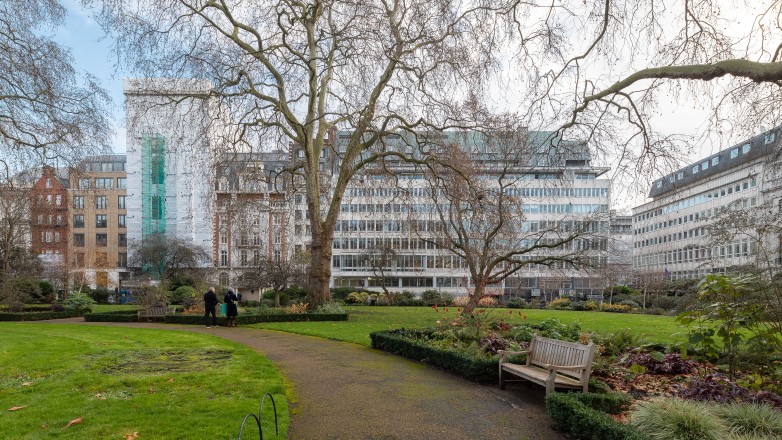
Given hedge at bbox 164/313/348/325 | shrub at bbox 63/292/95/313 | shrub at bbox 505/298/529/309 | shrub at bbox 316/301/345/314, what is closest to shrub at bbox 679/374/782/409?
hedge at bbox 164/313/348/325

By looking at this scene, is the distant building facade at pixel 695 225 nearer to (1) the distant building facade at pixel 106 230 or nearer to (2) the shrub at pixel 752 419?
(2) the shrub at pixel 752 419

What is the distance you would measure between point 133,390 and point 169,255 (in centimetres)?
5950

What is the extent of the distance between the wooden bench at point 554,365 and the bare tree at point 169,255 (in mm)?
53869

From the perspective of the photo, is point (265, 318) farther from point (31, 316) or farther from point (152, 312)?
point (31, 316)

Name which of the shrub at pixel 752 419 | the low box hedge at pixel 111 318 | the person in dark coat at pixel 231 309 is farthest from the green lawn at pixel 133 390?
the low box hedge at pixel 111 318

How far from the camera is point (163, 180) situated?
75.4 m

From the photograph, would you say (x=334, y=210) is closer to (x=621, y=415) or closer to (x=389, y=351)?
(x=389, y=351)

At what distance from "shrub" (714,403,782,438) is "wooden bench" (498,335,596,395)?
1.81m

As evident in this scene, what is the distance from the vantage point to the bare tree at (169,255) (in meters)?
60.2

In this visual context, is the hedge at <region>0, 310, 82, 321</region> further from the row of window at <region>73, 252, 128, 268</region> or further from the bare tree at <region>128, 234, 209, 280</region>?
the row of window at <region>73, 252, 128, 268</region>

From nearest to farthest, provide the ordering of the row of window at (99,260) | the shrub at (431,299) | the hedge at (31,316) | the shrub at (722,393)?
the shrub at (722,393) < the hedge at (31,316) < the shrub at (431,299) < the row of window at (99,260)

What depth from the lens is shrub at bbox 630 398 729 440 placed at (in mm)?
5602

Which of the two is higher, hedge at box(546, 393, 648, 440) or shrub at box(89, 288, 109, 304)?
hedge at box(546, 393, 648, 440)

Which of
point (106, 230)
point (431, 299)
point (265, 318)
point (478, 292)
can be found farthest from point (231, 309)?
point (106, 230)
